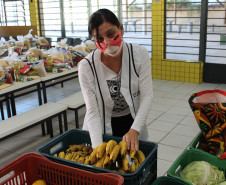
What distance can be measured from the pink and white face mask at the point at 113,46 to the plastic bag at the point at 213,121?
0.56 metres

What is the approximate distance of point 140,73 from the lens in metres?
1.75

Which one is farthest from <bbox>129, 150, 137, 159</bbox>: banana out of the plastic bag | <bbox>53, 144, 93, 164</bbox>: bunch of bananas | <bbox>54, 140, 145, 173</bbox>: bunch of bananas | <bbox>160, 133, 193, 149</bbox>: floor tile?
<bbox>160, 133, 193, 149</bbox>: floor tile

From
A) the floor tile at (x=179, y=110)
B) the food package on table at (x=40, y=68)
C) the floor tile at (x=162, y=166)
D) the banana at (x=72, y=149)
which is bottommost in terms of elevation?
the floor tile at (x=162, y=166)

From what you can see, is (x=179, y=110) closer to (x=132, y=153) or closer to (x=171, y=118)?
(x=171, y=118)

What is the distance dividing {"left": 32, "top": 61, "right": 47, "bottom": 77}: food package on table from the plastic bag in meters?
2.62

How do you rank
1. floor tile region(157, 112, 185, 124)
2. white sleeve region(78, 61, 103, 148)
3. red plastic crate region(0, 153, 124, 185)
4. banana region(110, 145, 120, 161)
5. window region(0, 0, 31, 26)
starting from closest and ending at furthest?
red plastic crate region(0, 153, 124, 185), banana region(110, 145, 120, 161), white sleeve region(78, 61, 103, 148), floor tile region(157, 112, 185, 124), window region(0, 0, 31, 26)

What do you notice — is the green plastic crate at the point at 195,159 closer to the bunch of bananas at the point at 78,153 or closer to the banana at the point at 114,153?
the banana at the point at 114,153

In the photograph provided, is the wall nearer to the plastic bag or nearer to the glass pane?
the glass pane

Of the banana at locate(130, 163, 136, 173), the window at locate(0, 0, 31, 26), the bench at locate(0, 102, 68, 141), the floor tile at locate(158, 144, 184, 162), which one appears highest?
the window at locate(0, 0, 31, 26)

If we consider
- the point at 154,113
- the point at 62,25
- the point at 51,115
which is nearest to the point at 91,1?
the point at 62,25

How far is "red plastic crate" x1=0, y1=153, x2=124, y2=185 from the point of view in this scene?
1191 millimetres

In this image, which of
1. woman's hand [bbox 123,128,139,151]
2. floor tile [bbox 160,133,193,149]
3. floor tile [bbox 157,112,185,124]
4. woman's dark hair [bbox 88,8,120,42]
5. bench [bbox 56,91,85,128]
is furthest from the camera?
floor tile [bbox 157,112,185,124]

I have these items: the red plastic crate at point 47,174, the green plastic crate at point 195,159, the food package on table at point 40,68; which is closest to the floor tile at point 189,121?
the food package on table at point 40,68

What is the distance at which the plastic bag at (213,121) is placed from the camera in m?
1.58
